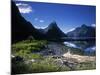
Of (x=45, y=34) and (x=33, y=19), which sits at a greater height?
(x=33, y=19)

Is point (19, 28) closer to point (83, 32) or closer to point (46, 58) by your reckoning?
point (46, 58)

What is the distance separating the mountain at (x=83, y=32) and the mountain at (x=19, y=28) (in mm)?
450

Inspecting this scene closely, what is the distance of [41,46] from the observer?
2.18m

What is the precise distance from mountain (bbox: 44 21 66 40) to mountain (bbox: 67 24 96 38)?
4.5 inches

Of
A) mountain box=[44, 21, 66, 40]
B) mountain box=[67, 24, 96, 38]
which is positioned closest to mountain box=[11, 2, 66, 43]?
mountain box=[44, 21, 66, 40]

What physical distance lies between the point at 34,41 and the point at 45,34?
154mm

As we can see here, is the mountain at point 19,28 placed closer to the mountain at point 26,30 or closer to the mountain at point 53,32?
the mountain at point 26,30

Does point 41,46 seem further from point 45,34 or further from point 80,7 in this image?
point 80,7

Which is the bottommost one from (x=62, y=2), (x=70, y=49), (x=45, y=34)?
(x=70, y=49)

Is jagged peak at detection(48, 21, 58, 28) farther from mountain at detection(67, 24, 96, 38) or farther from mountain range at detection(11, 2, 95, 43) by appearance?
mountain at detection(67, 24, 96, 38)

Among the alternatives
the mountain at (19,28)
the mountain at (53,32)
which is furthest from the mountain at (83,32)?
the mountain at (19,28)

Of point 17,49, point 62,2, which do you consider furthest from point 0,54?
point 62,2

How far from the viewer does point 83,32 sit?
2.34m

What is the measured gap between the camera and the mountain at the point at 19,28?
82.0 inches
